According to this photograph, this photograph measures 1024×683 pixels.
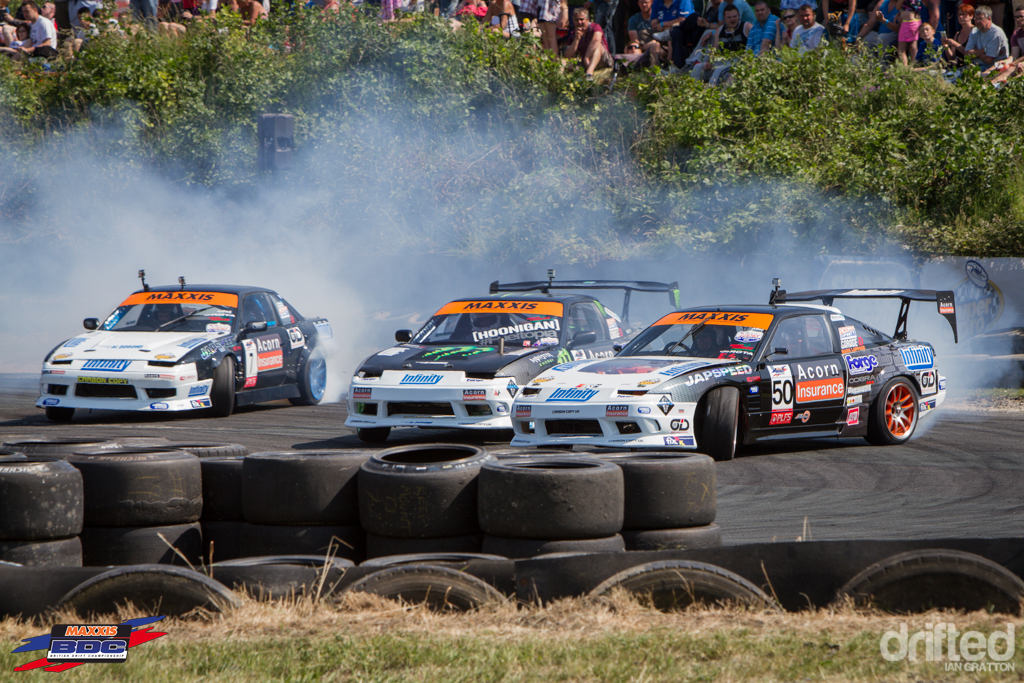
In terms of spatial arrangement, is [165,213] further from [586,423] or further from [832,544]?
[832,544]

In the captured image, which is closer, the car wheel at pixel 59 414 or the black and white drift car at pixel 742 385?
the black and white drift car at pixel 742 385

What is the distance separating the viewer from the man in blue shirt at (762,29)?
19.2m

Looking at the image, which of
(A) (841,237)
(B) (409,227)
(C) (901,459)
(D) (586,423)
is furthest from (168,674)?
(B) (409,227)

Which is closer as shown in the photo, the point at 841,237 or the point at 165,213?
the point at 841,237

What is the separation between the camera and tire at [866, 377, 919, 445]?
882 centimetres

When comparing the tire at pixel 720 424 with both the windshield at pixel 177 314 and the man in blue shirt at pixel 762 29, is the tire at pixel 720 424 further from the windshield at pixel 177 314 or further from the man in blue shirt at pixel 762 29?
the man in blue shirt at pixel 762 29

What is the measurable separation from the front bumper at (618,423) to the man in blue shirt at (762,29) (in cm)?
1322

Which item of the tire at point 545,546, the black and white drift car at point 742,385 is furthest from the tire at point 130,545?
the black and white drift car at point 742,385

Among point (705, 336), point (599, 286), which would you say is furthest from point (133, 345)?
point (705, 336)

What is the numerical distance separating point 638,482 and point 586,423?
10.5ft

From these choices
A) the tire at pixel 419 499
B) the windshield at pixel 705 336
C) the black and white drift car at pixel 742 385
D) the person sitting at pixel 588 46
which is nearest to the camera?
the tire at pixel 419 499

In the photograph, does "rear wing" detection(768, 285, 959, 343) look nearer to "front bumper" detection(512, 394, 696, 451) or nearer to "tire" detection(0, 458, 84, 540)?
"front bumper" detection(512, 394, 696, 451)

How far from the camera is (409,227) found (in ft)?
64.3

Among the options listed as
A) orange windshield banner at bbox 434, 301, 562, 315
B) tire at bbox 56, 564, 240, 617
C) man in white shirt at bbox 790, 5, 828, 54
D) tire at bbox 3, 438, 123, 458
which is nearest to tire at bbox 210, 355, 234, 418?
orange windshield banner at bbox 434, 301, 562, 315
